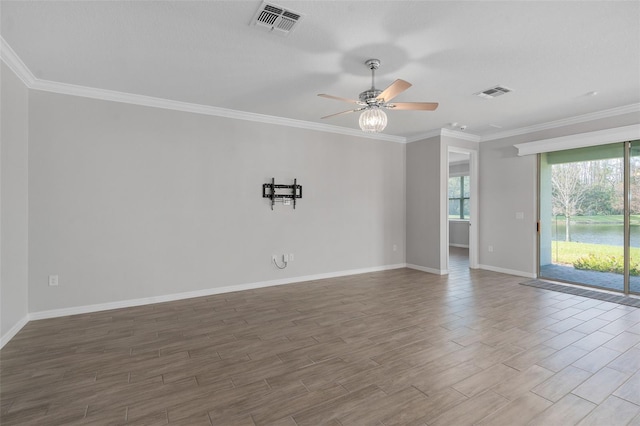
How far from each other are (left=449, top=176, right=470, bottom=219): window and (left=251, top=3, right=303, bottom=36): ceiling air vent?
9.13m

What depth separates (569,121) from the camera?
5.24 m

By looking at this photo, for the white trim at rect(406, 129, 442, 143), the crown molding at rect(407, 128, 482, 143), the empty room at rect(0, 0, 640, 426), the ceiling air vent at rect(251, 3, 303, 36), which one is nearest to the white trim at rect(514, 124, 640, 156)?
the empty room at rect(0, 0, 640, 426)

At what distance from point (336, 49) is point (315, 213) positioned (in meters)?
3.17

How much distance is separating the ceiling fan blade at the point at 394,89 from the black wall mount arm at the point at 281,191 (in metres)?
2.54

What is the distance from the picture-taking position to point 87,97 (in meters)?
3.95

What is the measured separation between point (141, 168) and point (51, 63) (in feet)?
4.72

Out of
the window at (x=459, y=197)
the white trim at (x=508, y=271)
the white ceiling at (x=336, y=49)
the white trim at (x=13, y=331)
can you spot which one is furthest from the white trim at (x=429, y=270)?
the white trim at (x=13, y=331)

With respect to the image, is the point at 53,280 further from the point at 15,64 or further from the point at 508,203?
the point at 508,203

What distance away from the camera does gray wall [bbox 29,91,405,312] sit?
149 inches

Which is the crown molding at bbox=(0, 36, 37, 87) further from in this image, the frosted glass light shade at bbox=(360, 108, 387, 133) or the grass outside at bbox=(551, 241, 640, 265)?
the grass outside at bbox=(551, 241, 640, 265)

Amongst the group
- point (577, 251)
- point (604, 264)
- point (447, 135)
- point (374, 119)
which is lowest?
point (604, 264)

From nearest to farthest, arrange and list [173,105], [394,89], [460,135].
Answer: [394,89] → [173,105] → [460,135]

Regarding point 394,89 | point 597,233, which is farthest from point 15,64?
point 597,233

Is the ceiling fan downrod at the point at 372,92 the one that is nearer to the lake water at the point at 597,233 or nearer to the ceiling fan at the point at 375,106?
the ceiling fan at the point at 375,106
